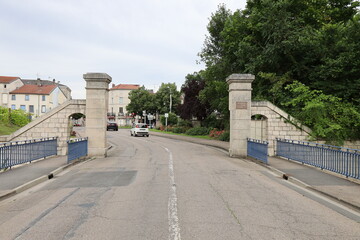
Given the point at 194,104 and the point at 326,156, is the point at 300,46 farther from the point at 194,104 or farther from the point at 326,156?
the point at 194,104

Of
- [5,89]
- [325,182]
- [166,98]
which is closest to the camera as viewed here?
[325,182]

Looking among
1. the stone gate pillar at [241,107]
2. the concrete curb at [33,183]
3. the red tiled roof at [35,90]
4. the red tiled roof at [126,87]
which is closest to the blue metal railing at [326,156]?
the stone gate pillar at [241,107]

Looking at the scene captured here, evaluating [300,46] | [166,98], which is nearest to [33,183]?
[300,46]

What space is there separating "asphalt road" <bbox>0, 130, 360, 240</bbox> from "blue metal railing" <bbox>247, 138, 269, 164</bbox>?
330 cm

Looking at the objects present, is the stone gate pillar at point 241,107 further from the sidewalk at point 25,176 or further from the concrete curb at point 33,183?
the sidewalk at point 25,176

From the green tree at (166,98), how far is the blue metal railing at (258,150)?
177ft

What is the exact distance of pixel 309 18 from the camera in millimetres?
18922

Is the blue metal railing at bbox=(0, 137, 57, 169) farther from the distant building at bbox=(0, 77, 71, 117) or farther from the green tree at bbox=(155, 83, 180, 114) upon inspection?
the distant building at bbox=(0, 77, 71, 117)

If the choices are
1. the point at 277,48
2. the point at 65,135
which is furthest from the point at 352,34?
the point at 65,135

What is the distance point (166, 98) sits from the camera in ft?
225

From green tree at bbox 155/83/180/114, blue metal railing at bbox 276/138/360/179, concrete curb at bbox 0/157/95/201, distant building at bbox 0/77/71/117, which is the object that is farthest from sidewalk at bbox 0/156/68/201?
distant building at bbox 0/77/71/117

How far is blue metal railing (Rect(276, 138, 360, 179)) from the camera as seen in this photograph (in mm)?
8961

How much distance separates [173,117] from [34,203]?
161 ft

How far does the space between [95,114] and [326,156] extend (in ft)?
38.4
